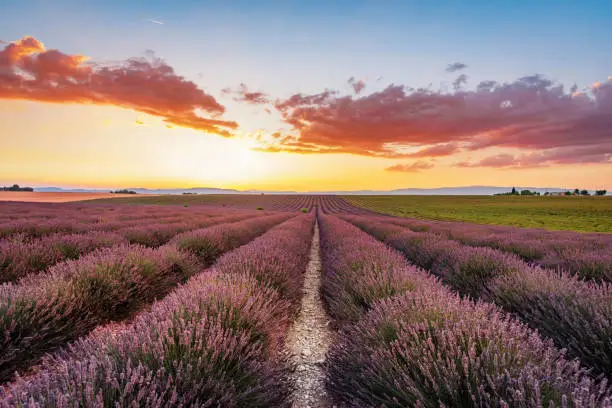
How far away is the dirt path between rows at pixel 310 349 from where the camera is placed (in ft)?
8.19

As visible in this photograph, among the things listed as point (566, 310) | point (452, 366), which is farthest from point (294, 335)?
point (566, 310)

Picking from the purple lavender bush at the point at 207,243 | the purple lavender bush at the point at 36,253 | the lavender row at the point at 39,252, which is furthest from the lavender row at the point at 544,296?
the purple lavender bush at the point at 36,253

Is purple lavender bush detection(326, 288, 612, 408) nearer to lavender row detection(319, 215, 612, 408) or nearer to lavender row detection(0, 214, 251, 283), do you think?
lavender row detection(319, 215, 612, 408)

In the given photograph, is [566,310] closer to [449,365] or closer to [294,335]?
[449,365]

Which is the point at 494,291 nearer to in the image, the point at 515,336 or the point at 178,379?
the point at 515,336

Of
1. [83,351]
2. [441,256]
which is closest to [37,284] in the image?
[83,351]

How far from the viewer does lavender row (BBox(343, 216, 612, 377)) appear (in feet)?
7.95

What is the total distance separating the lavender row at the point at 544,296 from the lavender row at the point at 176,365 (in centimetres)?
264

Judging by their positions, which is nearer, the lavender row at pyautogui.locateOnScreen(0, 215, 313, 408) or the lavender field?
the lavender row at pyautogui.locateOnScreen(0, 215, 313, 408)

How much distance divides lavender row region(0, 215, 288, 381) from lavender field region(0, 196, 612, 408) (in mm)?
19

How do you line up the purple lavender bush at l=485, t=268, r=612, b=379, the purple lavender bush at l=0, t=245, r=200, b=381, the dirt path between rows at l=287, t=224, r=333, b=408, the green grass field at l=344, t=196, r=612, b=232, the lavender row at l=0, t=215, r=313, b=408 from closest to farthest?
the lavender row at l=0, t=215, r=313, b=408, the purple lavender bush at l=485, t=268, r=612, b=379, the dirt path between rows at l=287, t=224, r=333, b=408, the purple lavender bush at l=0, t=245, r=200, b=381, the green grass field at l=344, t=196, r=612, b=232

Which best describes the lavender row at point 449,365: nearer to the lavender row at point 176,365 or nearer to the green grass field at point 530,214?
the lavender row at point 176,365

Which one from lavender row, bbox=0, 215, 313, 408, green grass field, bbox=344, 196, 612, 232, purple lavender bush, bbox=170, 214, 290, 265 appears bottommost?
green grass field, bbox=344, 196, 612, 232

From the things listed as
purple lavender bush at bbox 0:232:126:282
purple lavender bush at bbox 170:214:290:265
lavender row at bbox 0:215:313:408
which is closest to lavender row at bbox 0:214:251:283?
purple lavender bush at bbox 0:232:126:282
